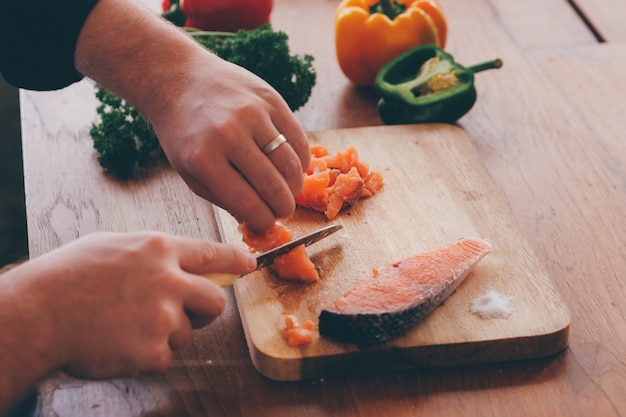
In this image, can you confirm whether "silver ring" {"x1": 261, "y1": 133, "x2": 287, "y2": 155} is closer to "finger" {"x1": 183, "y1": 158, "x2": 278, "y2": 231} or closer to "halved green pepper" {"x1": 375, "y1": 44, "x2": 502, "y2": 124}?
"finger" {"x1": 183, "y1": 158, "x2": 278, "y2": 231}

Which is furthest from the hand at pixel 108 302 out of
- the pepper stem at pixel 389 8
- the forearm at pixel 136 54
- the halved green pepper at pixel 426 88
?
the pepper stem at pixel 389 8

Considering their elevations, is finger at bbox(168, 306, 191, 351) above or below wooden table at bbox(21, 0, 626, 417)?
above

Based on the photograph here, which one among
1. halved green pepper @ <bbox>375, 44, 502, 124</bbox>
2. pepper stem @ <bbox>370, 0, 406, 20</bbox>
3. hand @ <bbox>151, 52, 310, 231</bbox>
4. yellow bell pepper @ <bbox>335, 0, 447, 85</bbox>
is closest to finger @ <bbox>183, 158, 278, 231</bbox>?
hand @ <bbox>151, 52, 310, 231</bbox>

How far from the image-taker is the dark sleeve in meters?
1.81

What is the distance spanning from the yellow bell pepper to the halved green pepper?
0.24 ft

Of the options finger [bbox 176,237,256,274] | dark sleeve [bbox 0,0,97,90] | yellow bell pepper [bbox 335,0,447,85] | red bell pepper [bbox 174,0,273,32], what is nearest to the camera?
finger [bbox 176,237,256,274]

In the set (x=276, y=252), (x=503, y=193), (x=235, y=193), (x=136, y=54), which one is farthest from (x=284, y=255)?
(x=503, y=193)

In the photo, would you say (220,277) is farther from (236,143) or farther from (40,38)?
(40,38)

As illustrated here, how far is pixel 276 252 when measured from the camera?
64.6 inches

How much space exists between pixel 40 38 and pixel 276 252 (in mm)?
835

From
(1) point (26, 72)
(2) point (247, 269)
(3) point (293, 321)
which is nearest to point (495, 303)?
(3) point (293, 321)

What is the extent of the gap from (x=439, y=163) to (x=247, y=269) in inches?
34.9

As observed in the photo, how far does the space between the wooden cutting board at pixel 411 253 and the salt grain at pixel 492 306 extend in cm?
1

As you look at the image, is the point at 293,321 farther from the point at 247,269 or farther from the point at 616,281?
the point at 616,281
